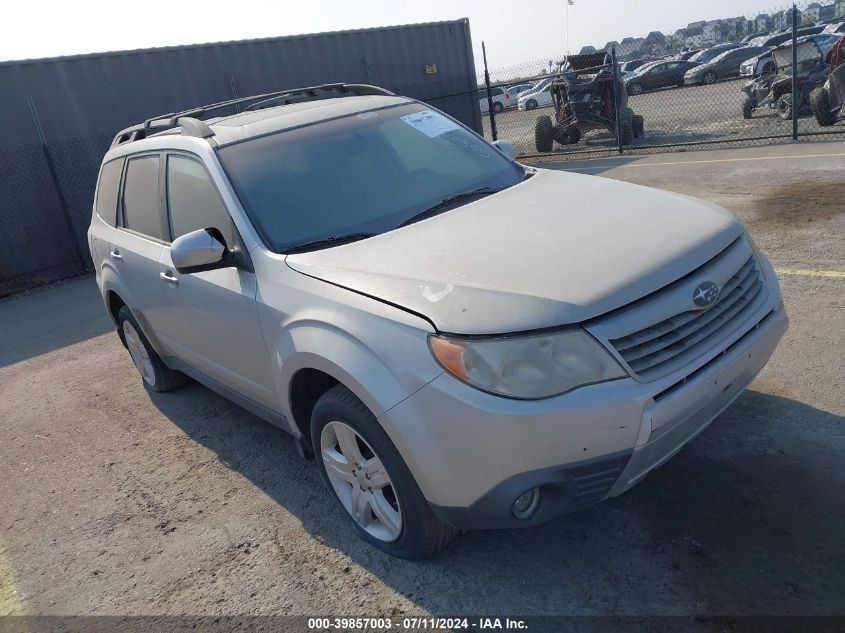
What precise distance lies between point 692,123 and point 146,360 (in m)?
14.8

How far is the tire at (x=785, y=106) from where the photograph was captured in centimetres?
1349

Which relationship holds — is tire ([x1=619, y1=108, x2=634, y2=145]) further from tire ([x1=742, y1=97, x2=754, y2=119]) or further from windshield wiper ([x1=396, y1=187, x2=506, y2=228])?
windshield wiper ([x1=396, y1=187, x2=506, y2=228])

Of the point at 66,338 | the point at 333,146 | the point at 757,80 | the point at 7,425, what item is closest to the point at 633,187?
the point at 333,146

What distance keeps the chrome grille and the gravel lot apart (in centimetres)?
1003

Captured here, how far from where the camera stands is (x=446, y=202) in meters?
3.45

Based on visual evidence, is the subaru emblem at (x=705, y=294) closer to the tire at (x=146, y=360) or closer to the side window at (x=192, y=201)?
the side window at (x=192, y=201)

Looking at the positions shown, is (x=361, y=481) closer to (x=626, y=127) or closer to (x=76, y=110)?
(x=76, y=110)

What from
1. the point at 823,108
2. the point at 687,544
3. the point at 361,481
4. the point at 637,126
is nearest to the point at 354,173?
the point at 361,481

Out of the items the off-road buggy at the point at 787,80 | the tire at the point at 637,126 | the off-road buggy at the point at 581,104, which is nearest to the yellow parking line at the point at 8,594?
the off-road buggy at the point at 581,104

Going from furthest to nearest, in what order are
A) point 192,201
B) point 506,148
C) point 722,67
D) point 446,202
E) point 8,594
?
1. point 722,67
2. point 506,148
3. point 192,201
4. point 446,202
5. point 8,594

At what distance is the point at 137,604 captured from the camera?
9.89ft

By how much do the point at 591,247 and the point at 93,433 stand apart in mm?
3774

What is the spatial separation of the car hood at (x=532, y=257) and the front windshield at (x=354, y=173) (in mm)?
220

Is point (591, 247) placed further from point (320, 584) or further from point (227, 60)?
point (227, 60)
